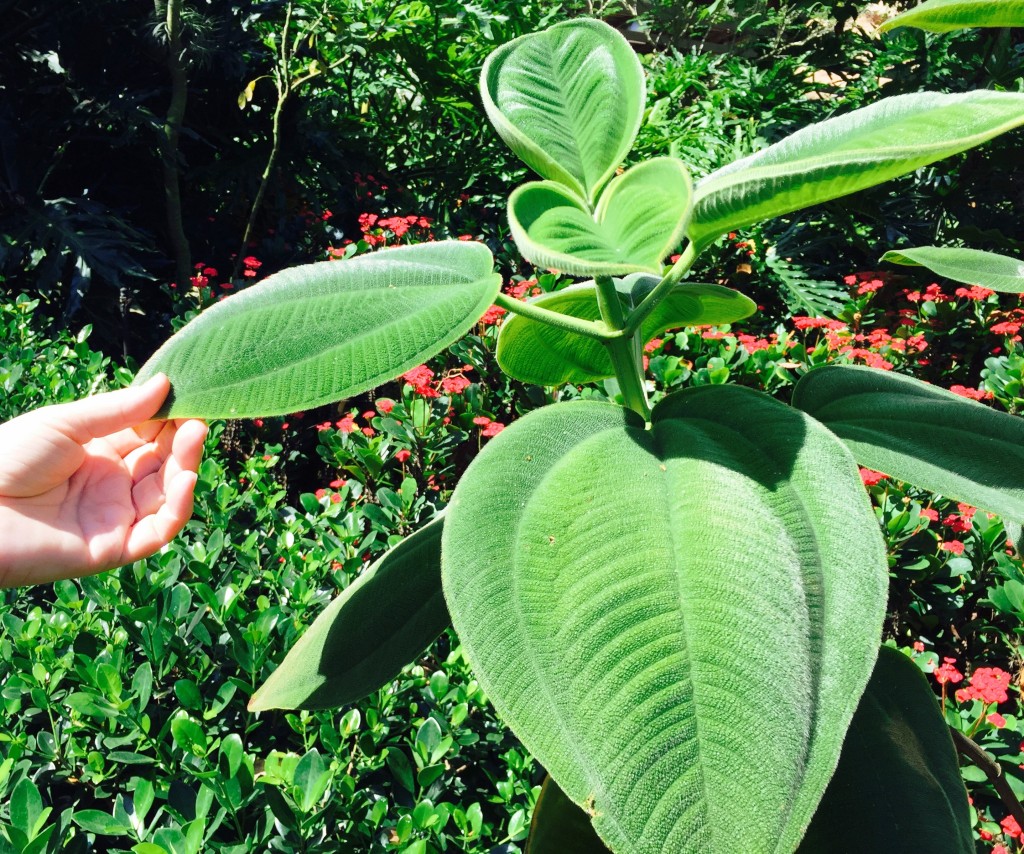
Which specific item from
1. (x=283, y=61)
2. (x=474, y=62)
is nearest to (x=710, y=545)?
(x=283, y=61)

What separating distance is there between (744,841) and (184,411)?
1.59 ft

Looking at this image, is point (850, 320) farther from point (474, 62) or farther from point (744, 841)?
point (744, 841)

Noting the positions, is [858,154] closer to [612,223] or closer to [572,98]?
[612,223]

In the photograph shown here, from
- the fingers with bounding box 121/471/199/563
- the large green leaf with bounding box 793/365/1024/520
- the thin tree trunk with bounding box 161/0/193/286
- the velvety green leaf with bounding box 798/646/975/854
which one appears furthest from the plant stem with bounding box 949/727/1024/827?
the thin tree trunk with bounding box 161/0/193/286

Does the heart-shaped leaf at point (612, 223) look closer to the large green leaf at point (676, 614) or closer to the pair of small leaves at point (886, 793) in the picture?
the large green leaf at point (676, 614)

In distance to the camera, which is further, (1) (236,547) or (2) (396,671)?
(1) (236,547)

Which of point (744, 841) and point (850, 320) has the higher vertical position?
point (744, 841)

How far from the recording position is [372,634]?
84 cm

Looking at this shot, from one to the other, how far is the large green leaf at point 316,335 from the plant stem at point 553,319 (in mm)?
26

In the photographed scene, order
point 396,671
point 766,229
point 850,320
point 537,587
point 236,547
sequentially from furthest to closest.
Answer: point 766,229 < point 850,320 < point 236,547 < point 396,671 < point 537,587

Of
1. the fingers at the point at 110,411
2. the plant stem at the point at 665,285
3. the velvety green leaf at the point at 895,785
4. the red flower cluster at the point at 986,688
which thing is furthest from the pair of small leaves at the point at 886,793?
the red flower cluster at the point at 986,688

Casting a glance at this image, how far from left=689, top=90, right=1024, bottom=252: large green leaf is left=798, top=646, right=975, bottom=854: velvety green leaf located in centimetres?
48

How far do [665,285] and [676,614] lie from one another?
0.30 m

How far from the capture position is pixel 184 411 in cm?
64
